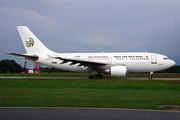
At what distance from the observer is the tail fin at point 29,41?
2944 centimetres

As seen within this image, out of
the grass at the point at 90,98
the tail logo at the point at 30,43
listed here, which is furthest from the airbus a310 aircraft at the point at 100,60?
the grass at the point at 90,98

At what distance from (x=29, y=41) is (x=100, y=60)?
11.0 m

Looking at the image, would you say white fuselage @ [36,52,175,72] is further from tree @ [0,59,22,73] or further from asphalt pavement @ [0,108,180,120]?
tree @ [0,59,22,73]

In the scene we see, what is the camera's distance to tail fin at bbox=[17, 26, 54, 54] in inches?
1159

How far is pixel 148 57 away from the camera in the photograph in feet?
87.5

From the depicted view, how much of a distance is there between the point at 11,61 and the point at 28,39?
68.3 meters

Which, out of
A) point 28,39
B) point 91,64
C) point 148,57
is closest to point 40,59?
point 28,39

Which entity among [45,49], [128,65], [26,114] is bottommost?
[26,114]

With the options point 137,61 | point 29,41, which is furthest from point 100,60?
point 29,41

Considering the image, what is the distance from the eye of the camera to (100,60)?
2783 centimetres

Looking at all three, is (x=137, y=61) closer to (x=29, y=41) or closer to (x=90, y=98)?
(x=29, y=41)

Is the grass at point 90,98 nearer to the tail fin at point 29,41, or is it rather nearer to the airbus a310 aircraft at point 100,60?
the airbus a310 aircraft at point 100,60

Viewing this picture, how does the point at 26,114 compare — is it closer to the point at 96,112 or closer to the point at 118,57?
the point at 96,112

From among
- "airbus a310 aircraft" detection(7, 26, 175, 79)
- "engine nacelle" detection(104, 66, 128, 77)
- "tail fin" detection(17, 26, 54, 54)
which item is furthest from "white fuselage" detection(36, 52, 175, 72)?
"tail fin" detection(17, 26, 54, 54)
